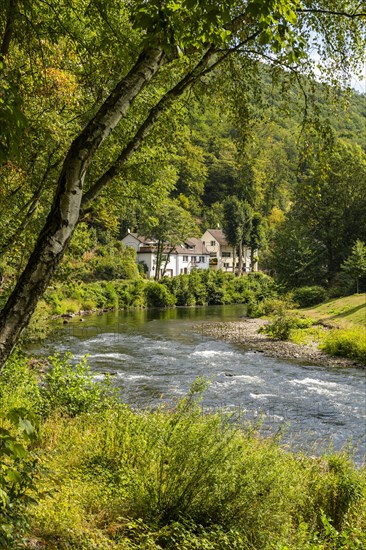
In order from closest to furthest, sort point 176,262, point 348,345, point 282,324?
point 348,345 < point 282,324 < point 176,262

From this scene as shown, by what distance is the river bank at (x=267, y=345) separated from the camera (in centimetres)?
2461

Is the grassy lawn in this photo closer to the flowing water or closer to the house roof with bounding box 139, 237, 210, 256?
the flowing water

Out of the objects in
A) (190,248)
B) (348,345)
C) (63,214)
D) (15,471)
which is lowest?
(348,345)

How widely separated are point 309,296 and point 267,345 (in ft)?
70.6

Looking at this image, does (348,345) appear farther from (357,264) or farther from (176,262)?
(176,262)

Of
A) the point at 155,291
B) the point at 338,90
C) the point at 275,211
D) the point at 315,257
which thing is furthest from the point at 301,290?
the point at 275,211

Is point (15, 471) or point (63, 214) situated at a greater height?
point (63, 214)

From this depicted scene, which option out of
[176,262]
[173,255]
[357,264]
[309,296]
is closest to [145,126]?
[357,264]

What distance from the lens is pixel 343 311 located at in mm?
39031

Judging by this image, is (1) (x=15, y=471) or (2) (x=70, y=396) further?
(2) (x=70, y=396)

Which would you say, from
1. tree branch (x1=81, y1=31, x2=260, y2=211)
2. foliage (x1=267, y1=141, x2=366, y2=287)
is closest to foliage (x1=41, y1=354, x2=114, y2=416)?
tree branch (x1=81, y1=31, x2=260, y2=211)

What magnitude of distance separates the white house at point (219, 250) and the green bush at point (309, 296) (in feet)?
139

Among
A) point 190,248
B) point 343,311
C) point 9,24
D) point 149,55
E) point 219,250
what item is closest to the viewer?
Answer: point 149,55

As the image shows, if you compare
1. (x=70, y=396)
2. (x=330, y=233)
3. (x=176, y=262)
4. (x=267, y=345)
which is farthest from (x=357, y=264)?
(x=70, y=396)
